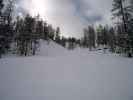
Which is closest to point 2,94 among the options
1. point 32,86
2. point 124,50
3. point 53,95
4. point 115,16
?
point 32,86

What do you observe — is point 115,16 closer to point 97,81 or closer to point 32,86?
point 97,81

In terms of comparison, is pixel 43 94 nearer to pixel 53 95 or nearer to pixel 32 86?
pixel 53 95

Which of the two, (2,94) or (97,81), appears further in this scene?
(97,81)

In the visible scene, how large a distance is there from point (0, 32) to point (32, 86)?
23436mm

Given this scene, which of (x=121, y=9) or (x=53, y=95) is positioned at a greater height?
(x=121, y=9)

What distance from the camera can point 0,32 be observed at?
25156 mm

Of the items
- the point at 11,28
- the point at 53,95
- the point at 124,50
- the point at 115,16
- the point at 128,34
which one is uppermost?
the point at 115,16

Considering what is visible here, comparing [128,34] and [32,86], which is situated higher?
[128,34]

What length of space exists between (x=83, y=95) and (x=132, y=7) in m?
24.2

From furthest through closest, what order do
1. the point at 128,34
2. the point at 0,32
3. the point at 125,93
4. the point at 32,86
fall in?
the point at 0,32, the point at 128,34, the point at 32,86, the point at 125,93

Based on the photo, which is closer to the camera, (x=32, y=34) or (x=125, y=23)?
(x=125, y=23)

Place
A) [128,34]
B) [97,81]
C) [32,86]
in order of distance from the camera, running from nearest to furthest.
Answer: [32,86], [97,81], [128,34]

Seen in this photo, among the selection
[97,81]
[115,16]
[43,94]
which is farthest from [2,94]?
[115,16]

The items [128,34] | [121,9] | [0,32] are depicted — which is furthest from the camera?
[0,32]
